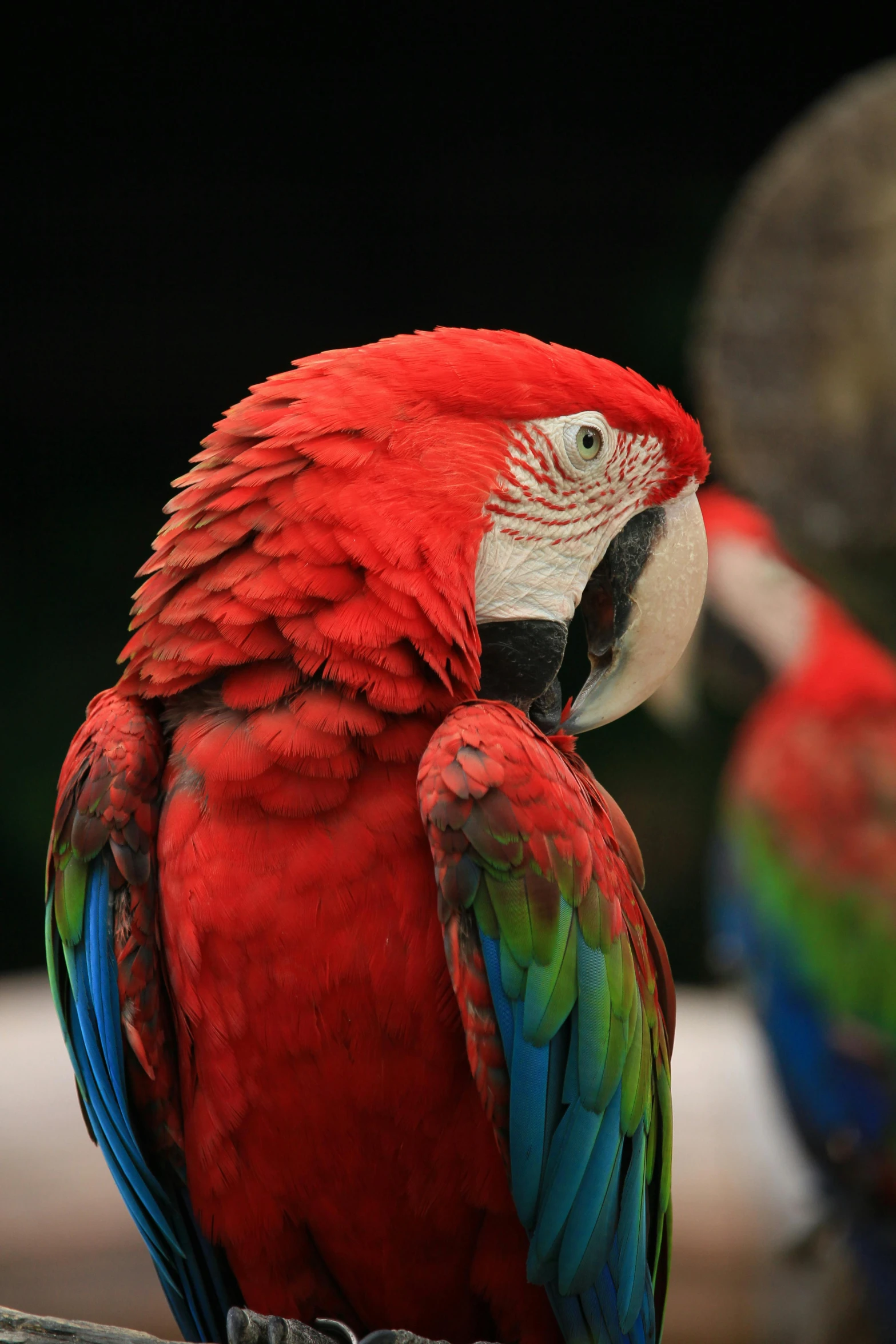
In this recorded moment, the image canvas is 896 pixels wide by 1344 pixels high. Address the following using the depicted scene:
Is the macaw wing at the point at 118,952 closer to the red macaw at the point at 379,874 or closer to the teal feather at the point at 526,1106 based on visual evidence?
the red macaw at the point at 379,874

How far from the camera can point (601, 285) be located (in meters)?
3.95

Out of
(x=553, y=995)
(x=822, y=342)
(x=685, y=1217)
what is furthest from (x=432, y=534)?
(x=685, y=1217)

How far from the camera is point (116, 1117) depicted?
41.6 inches

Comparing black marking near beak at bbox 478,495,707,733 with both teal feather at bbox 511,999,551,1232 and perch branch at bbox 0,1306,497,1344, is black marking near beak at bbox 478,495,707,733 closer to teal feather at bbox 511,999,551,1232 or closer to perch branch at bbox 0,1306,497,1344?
teal feather at bbox 511,999,551,1232

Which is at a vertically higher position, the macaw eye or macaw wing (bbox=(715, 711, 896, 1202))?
the macaw eye

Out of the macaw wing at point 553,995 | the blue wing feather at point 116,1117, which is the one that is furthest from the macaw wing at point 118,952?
the macaw wing at point 553,995

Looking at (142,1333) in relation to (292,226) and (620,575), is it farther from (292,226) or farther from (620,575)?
(292,226)

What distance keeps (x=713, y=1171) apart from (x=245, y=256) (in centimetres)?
286

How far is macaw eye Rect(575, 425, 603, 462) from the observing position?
1063 mm

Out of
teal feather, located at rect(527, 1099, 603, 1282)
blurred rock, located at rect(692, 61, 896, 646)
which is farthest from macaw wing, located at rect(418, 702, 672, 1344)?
blurred rock, located at rect(692, 61, 896, 646)

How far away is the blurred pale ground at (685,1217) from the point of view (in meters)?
2.58

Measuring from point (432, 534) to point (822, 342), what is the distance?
141 cm

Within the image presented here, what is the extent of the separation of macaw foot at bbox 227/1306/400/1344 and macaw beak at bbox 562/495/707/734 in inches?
21.2

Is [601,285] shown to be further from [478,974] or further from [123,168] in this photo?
[478,974]
